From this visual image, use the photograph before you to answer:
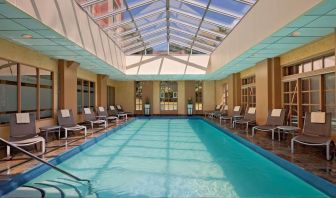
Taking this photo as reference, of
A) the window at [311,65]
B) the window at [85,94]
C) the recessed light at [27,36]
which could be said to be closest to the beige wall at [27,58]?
the recessed light at [27,36]

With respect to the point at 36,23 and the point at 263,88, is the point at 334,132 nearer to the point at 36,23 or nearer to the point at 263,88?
the point at 263,88

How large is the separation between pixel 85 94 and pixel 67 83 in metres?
3.14

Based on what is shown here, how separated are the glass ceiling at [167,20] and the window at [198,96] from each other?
19.1 feet

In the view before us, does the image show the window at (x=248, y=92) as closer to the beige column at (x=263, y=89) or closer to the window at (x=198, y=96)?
the beige column at (x=263, y=89)

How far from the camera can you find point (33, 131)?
6.73 metres

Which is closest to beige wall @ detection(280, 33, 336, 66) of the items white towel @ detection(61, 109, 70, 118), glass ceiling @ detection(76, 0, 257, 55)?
glass ceiling @ detection(76, 0, 257, 55)

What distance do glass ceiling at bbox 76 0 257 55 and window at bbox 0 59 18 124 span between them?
2.47 m

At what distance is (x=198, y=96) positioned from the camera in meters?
20.7

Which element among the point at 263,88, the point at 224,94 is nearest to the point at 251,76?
the point at 263,88

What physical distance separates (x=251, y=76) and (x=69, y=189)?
10391 mm

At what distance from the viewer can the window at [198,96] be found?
20.7 metres

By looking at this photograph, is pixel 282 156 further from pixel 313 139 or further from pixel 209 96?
pixel 209 96

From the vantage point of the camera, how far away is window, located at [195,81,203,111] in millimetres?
20656

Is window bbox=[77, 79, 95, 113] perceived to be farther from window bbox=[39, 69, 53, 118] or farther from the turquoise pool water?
the turquoise pool water
